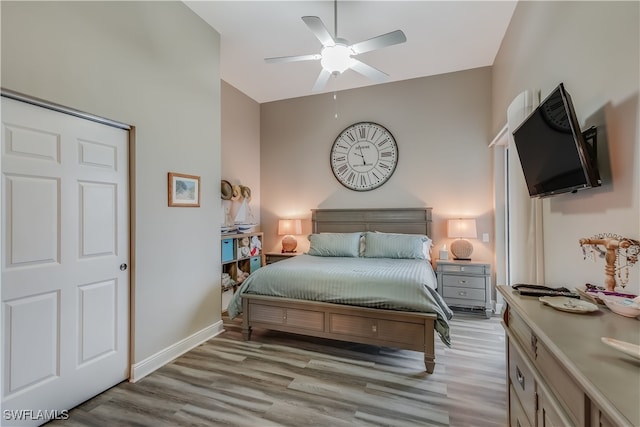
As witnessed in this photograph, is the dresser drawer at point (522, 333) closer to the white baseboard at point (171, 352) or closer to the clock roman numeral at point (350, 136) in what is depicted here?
the white baseboard at point (171, 352)

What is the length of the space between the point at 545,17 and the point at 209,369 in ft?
12.7

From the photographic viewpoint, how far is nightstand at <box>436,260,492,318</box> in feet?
12.0

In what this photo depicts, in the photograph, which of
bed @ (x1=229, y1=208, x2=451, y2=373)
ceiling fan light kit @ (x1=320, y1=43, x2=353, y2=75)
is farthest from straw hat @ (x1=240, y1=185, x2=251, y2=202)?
ceiling fan light kit @ (x1=320, y1=43, x2=353, y2=75)

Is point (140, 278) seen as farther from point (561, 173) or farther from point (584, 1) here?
point (584, 1)

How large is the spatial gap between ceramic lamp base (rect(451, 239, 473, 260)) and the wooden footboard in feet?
6.21

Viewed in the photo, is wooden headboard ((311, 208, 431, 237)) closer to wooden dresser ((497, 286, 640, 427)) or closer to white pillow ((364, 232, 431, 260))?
white pillow ((364, 232, 431, 260))

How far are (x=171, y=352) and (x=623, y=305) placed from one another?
3.11m

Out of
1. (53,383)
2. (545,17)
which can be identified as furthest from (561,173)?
(53,383)

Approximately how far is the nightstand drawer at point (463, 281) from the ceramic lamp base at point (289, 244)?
7.72 ft

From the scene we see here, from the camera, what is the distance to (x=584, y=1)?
64.2 inches

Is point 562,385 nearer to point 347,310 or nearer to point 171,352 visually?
point 347,310

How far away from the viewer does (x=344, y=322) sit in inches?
106

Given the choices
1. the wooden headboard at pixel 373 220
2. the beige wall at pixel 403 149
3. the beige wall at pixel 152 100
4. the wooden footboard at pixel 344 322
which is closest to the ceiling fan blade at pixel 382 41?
the beige wall at pixel 152 100

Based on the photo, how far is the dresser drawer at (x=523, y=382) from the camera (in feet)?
3.91
